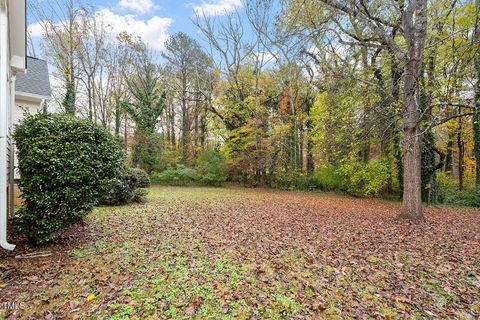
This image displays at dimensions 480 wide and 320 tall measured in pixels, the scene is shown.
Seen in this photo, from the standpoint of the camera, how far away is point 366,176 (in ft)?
40.2

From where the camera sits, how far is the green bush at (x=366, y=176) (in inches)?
470

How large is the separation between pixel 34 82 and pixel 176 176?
996 cm

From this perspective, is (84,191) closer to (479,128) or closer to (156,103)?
(479,128)

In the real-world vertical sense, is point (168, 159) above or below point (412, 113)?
A: below

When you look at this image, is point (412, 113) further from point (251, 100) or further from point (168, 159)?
point (168, 159)

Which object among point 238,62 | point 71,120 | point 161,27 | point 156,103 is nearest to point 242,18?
point 238,62

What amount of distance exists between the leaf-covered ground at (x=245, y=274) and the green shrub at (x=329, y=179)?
28.7 feet

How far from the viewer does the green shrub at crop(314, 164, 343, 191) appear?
1460 cm

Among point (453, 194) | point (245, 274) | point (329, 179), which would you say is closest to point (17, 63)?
point (245, 274)

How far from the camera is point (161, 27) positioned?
19203 mm

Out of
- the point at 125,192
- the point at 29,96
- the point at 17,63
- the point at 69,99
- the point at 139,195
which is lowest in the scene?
the point at 139,195

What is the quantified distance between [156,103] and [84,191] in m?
16.2

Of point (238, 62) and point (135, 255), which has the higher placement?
point (238, 62)

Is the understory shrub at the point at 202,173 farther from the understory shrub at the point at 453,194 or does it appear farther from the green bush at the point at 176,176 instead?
the understory shrub at the point at 453,194
